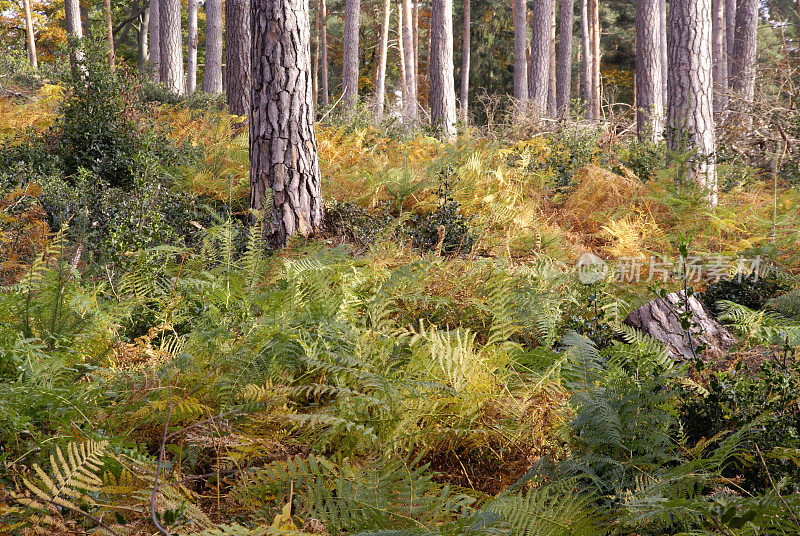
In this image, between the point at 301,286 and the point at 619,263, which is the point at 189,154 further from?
the point at 619,263

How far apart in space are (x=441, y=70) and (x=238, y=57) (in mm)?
3711

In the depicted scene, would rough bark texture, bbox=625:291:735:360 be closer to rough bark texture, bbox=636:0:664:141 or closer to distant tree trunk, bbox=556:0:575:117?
rough bark texture, bbox=636:0:664:141

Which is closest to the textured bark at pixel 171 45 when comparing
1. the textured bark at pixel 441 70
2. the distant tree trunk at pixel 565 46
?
the textured bark at pixel 441 70

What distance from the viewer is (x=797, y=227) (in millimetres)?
5008

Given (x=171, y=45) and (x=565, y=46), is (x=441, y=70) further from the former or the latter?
(x=565, y=46)

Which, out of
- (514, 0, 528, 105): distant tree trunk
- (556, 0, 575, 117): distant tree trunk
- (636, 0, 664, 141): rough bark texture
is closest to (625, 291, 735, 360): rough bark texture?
(636, 0, 664, 141): rough bark texture

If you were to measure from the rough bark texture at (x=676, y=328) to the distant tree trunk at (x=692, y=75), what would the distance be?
160 inches

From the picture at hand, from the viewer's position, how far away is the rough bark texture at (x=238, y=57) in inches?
353

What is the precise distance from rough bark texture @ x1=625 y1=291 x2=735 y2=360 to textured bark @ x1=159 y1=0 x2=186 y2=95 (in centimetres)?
1342

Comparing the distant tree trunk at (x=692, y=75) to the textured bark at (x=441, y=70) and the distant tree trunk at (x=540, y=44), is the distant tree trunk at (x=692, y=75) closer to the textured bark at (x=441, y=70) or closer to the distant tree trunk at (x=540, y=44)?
the textured bark at (x=441, y=70)

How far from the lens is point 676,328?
3275mm

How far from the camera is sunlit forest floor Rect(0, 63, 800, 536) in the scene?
1.83m

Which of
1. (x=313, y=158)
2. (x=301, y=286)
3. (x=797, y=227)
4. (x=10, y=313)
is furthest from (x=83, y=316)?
(x=797, y=227)

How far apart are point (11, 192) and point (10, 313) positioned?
9.52ft
